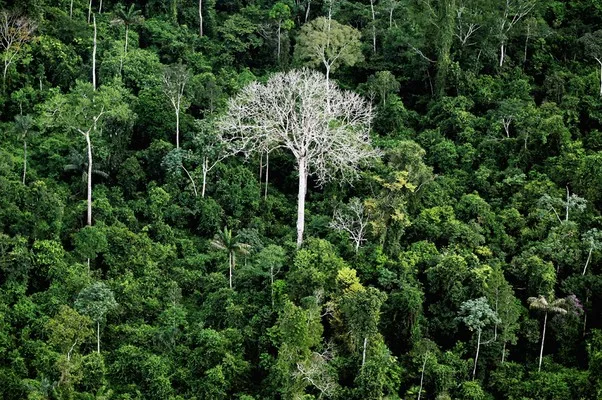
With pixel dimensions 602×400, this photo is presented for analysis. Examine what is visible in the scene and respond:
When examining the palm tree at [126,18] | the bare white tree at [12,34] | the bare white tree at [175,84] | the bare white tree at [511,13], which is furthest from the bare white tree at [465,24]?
the bare white tree at [12,34]

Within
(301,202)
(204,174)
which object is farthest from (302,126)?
(204,174)

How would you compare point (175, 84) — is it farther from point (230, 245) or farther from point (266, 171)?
point (230, 245)

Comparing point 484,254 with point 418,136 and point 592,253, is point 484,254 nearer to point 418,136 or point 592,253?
point 592,253

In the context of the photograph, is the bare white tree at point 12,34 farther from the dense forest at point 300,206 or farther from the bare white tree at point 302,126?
the bare white tree at point 302,126

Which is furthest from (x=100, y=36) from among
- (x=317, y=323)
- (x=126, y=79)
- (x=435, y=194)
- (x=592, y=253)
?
(x=592, y=253)

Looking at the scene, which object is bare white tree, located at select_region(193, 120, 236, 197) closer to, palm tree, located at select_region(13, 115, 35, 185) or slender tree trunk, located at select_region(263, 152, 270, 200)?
slender tree trunk, located at select_region(263, 152, 270, 200)
